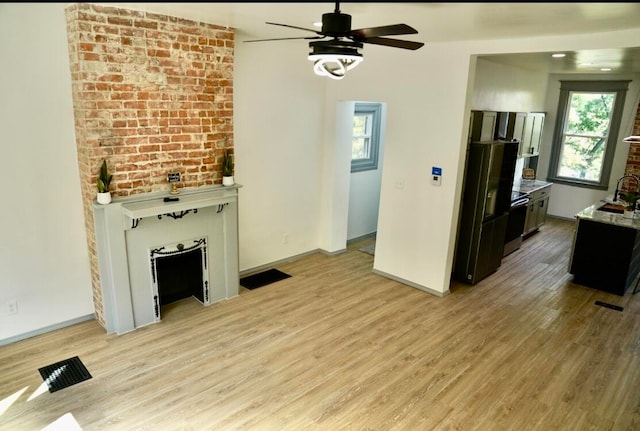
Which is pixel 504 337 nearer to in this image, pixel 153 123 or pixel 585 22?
pixel 585 22

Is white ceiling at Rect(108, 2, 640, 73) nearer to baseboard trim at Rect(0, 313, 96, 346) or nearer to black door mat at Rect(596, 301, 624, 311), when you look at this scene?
baseboard trim at Rect(0, 313, 96, 346)

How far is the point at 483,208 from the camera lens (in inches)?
197

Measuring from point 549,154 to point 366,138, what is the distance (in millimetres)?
3939

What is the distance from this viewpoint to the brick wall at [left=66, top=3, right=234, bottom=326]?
3490mm

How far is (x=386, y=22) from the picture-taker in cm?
349

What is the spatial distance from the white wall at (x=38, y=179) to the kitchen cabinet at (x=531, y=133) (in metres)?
5.84

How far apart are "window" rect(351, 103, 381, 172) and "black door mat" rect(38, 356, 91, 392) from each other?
4298mm

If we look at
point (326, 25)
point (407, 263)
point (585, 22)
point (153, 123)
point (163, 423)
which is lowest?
point (163, 423)

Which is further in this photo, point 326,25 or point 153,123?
point 153,123

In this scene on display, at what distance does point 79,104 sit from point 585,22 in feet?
13.0

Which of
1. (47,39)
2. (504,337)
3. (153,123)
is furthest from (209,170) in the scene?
(504,337)

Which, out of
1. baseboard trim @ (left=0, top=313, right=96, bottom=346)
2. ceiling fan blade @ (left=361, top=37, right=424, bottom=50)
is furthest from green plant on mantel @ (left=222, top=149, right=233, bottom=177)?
ceiling fan blade @ (left=361, top=37, right=424, bottom=50)

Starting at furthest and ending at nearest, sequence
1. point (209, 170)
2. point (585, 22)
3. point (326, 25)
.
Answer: point (209, 170) < point (585, 22) < point (326, 25)

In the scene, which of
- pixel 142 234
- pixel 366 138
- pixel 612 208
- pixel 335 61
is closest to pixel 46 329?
pixel 142 234
